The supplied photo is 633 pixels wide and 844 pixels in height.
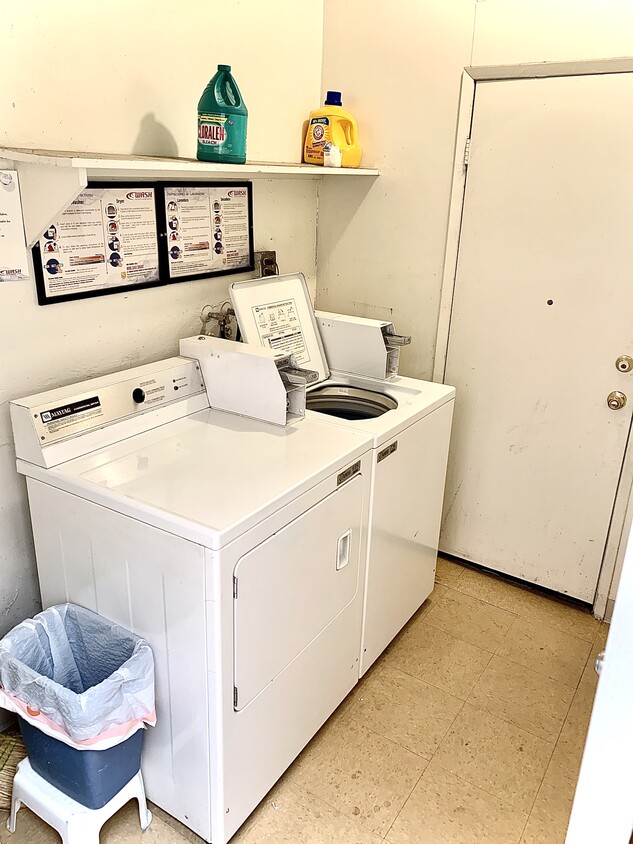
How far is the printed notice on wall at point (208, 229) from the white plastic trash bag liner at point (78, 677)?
46.0 inches

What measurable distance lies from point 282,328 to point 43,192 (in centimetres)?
96

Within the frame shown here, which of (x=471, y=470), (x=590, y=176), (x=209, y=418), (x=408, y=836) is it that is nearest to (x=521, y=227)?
(x=590, y=176)

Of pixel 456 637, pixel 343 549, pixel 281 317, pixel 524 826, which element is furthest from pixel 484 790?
pixel 281 317

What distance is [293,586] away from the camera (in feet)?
5.51

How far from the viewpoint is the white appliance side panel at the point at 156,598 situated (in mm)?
1479

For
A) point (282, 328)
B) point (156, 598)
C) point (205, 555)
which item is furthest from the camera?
point (282, 328)

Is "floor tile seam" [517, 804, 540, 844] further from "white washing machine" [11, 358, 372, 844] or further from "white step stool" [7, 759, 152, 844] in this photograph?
"white step stool" [7, 759, 152, 844]

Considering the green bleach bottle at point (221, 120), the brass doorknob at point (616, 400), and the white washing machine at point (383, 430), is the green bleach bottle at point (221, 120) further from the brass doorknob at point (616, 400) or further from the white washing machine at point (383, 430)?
the brass doorknob at point (616, 400)

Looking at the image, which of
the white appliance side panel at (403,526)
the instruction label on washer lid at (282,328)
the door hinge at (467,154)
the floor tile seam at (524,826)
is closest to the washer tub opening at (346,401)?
the instruction label on washer lid at (282,328)

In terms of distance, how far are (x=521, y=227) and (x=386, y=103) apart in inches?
28.8

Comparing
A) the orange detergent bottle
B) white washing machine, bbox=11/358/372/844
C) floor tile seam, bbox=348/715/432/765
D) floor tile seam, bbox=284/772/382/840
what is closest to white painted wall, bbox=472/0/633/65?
the orange detergent bottle

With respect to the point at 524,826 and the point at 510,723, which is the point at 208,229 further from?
the point at 524,826

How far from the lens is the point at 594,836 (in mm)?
885

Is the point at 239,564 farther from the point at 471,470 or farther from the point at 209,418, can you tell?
the point at 471,470
